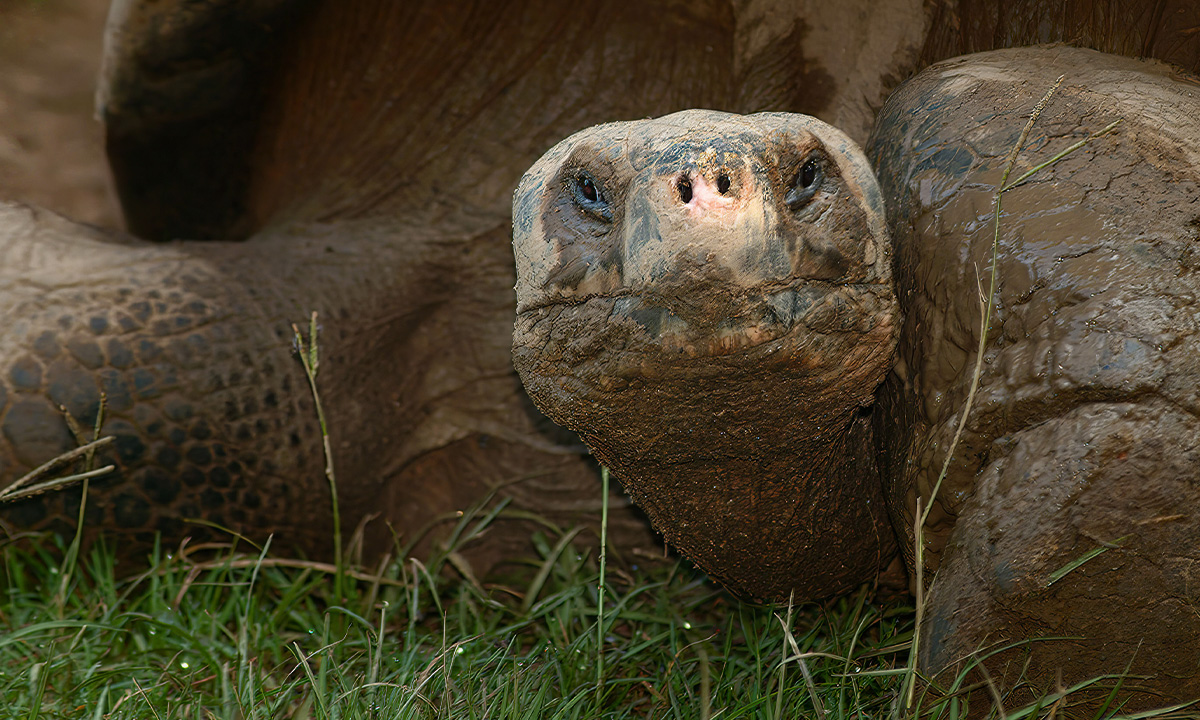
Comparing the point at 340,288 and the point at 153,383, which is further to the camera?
the point at 340,288

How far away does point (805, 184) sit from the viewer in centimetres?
136

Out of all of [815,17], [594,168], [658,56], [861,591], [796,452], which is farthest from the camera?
[658,56]

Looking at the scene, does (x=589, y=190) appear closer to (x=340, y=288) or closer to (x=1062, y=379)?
(x=1062, y=379)

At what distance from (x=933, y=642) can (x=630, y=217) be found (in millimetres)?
719

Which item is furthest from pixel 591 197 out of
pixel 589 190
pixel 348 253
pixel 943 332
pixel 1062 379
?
pixel 348 253

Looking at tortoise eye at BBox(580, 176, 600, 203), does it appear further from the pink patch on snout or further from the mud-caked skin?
the pink patch on snout

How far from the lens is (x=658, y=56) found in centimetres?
245

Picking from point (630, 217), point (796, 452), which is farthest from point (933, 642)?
point (630, 217)

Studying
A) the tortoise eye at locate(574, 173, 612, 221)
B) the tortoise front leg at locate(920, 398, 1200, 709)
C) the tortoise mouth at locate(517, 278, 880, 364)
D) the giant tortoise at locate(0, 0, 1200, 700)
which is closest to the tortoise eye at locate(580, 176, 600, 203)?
the tortoise eye at locate(574, 173, 612, 221)

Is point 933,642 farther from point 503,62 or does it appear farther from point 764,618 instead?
point 503,62

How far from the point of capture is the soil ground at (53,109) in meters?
4.26

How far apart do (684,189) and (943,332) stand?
19.2 inches

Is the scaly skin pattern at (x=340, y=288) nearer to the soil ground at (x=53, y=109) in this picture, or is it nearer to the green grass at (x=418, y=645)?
the green grass at (x=418, y=645)

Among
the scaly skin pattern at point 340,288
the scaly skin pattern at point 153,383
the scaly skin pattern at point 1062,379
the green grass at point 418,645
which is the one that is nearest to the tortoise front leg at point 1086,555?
the scaly skin pattern at point 1062,379
